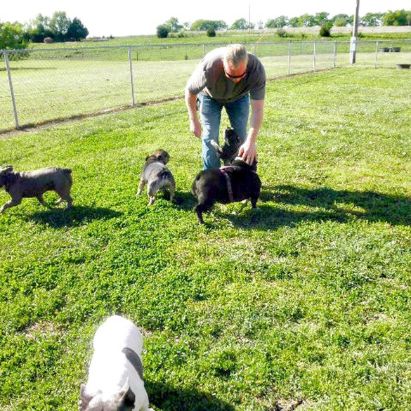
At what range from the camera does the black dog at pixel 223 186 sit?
16.6 feet

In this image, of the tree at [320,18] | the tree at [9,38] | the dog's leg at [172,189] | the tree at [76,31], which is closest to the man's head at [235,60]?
the dog's leg at [172,189]

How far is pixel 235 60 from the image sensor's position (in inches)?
179

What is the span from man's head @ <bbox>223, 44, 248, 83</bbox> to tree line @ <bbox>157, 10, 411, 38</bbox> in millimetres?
65532

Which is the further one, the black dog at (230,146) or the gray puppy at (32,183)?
the black dog at (230,146)

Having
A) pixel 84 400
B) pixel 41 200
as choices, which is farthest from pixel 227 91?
pixel 84 400

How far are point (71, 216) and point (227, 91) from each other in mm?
2424

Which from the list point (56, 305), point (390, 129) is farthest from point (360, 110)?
point (56, 305)

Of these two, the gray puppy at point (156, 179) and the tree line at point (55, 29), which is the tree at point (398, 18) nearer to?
the tree line at point (55, 29)

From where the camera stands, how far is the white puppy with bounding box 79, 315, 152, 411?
214 cm

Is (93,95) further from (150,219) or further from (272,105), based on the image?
(150,219)

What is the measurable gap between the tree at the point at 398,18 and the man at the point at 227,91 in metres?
97.8

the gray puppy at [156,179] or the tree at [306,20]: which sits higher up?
the tree at [306,20]

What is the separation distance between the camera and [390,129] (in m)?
9.83

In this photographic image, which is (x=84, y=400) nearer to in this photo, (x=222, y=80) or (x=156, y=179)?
(x=156, y=179)
